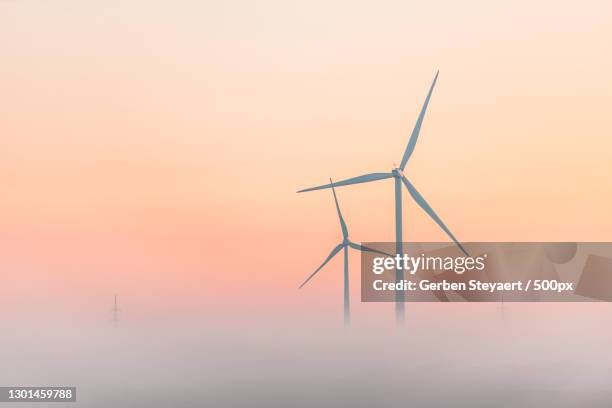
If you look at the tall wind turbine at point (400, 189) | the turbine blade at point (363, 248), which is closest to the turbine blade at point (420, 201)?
the tall wind turbine at point (400, 189)

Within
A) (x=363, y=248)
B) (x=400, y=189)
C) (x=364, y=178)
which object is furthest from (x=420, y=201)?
(x=363, y=248)

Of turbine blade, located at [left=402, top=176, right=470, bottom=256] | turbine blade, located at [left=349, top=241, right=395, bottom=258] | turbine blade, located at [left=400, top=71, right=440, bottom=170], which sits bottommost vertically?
turbine blade, located at [left=349, top=241, right=395, bottom=258]

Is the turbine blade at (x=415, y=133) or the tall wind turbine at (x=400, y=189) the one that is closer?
the tall wind turbine at (x=400, y=189)

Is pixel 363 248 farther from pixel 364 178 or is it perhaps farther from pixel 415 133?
pixel 415 133

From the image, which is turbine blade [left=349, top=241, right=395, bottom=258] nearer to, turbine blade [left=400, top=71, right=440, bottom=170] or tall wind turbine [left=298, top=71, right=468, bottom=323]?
tall wind turbine [left=298, top=71, right=468, bottom=323]

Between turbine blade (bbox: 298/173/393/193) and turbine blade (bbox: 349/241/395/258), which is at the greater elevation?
turbine blade (bbox: 298/173/393/193)

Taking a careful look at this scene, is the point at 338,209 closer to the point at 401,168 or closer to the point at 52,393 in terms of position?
the point at 401,168

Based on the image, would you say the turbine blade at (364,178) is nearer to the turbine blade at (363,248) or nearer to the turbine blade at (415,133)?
the turbine blade at (415,133)

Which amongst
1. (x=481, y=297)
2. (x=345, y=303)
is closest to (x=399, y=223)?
(x=345, y=303)

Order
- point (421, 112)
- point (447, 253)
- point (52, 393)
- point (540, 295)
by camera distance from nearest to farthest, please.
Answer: point (52, 393) < point (447, 253) < point (540, 295) < point (421, 112)

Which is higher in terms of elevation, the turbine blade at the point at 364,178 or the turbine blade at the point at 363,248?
the turbine blade at the point at 364,178

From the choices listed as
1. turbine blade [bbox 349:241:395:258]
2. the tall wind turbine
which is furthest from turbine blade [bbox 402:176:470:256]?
turbine blade [bbox 349:241:395:258]
